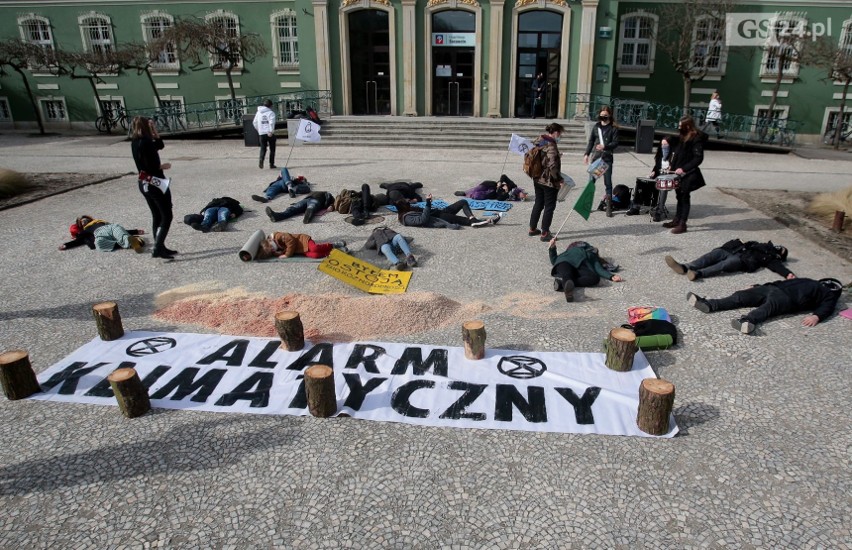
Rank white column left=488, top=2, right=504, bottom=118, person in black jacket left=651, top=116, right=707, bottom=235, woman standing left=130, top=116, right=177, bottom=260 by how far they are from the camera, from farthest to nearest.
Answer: white column left=488, top=2, right=504, bottom=118 → person in black jacket left=651, top=116, right=707, bottom=235 → woman standing left=130, top=116, right=177, bottom=260

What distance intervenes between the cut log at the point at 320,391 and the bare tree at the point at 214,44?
21.1 meters

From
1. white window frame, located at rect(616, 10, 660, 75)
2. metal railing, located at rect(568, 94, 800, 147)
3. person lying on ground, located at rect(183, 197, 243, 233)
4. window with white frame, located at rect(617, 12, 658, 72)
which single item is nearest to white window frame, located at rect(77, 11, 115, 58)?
person lying on ground, located at rect(183, 197, 243, 233)

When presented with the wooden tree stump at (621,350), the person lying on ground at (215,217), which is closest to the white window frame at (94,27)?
the person lying on ground at (215,217)

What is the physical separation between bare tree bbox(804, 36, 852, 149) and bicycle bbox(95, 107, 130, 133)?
2966 cm

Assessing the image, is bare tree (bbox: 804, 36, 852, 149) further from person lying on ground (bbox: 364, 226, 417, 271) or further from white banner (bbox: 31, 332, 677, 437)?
white banner (bbox: 31, 332, 677, 437)

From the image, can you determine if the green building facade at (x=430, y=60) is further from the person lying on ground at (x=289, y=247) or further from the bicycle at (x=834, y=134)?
the person lying on ground at (x=289, y=247)

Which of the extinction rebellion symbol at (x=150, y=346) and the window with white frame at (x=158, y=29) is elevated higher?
the window with white frame at (x=158, y=29)

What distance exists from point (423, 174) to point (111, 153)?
37.9 feet

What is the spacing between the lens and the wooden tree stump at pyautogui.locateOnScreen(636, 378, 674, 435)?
3912 mm

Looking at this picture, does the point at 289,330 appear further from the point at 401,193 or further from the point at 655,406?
the point at 401,193

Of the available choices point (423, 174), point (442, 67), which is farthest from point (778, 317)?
point (442, 67)

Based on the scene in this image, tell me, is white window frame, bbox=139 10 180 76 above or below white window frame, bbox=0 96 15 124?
above

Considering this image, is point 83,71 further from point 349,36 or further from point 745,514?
A: point 745,514

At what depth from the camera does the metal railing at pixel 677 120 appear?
20.8 m
